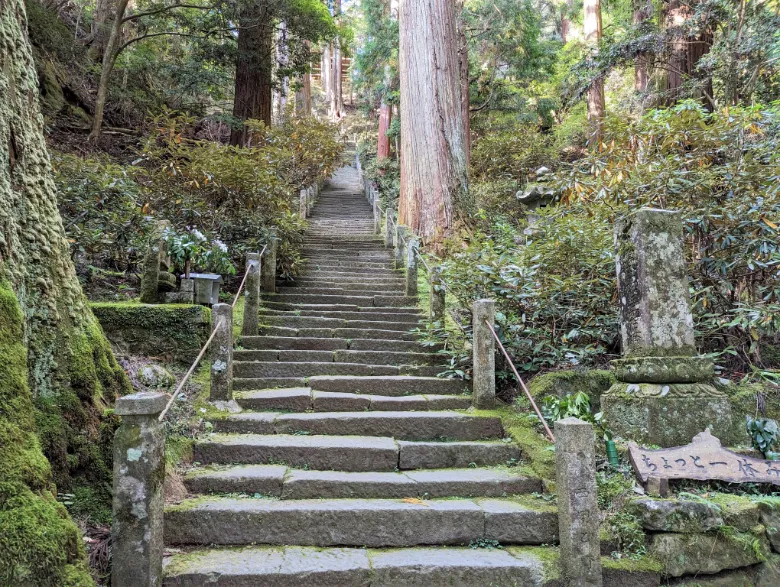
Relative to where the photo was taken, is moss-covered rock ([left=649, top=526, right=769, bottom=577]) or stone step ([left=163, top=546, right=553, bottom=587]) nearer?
stone step ([left=163, top=546, right=553, bottom=587])

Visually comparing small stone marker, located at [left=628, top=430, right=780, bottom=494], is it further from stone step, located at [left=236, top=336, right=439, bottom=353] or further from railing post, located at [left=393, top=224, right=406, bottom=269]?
railing post, located at [left=393, top=224, right=406, bottom=269]

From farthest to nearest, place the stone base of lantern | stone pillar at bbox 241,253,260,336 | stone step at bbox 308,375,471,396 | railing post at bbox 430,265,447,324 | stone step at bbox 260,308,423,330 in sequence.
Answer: stone step at bbox 260,308,423,330 < railing post at bbox 430,265,447,324 < stone pillar at bbox 241,253,260,336 < stone step at bbox 308,375,471,396 < the stone base of lantern

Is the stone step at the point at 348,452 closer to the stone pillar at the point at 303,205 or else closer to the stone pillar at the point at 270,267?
the stone pillar at the point at 270,267

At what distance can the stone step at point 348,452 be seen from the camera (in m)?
4.22

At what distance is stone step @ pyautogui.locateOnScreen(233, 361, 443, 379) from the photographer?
5738 mm

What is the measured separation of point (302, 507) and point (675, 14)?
471 inches

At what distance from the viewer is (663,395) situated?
414 cm

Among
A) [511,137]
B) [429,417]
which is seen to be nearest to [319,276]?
[429,417]

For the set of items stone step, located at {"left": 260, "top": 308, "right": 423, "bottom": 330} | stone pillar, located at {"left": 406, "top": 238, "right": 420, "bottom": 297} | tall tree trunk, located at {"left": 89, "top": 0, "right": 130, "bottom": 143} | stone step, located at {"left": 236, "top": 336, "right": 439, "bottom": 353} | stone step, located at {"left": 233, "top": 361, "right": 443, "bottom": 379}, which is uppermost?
tall tree trunk, located at {"left": 89, "top": 0, "right": 130, "bottom": 143}

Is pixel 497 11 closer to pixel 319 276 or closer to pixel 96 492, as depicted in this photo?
pixel 319 276

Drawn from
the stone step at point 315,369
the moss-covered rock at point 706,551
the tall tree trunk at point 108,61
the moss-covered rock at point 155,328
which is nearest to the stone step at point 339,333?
the stone step at point 315,369

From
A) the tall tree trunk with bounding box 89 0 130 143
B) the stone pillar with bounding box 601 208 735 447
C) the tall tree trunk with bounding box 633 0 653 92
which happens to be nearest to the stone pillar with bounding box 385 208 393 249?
the tall tree trunk with bounding box 633 0 653 92

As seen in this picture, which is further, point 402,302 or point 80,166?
point 402,302

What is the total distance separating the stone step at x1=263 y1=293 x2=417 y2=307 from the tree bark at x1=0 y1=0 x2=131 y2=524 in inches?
173
